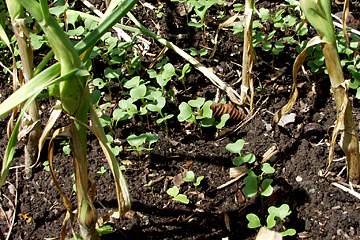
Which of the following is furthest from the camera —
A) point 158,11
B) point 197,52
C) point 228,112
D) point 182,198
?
point 158,11

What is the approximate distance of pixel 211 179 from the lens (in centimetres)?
162

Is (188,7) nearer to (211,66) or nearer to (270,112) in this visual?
(211,66)

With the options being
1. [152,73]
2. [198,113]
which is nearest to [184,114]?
[198,113]

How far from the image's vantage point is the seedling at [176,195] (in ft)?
4.74

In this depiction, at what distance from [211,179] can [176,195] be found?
0.57ft

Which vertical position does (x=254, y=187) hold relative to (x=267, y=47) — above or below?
below

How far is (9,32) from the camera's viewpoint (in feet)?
7.16

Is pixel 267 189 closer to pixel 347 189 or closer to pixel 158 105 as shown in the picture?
pixel 347 189

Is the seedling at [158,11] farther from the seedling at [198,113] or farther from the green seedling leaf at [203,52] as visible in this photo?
the seedling at [198,113]

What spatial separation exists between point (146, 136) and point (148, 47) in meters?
0.76

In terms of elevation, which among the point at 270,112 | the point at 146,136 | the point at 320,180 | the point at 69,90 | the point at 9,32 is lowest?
the point at 320,180

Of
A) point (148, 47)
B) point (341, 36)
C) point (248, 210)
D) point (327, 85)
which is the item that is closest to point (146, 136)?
point (248, 210)

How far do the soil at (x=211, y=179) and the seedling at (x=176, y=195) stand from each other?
0.08 metres

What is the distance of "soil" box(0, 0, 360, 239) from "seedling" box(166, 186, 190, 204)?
0.27 feet
